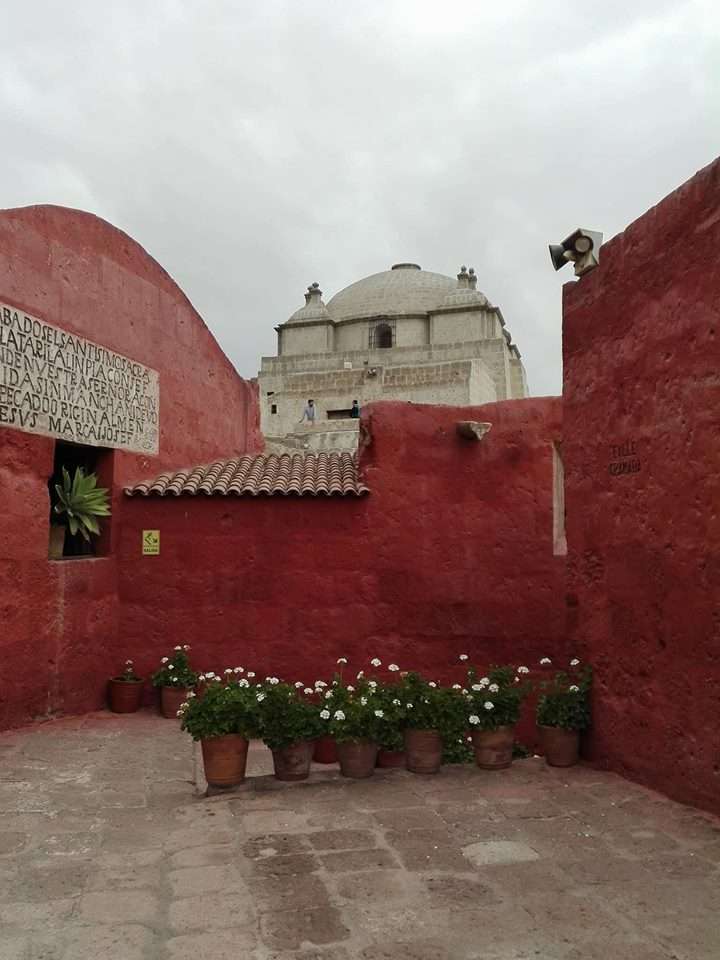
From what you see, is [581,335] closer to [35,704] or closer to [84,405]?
[84,405]

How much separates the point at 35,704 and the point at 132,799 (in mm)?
3081

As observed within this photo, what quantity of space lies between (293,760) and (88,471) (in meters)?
5.55

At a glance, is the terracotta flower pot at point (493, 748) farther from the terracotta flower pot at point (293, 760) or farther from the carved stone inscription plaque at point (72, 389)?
the carved stone inscription plaque at point (72, 389)

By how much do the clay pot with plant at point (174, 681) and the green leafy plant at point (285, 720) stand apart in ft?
12.6

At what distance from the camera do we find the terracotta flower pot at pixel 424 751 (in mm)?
6094

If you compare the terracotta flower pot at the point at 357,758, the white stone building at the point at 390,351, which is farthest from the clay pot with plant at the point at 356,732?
the white stone building at the point at 390,351

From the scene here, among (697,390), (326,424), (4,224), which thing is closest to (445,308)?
(326,424)

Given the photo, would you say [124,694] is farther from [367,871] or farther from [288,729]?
[367,871]

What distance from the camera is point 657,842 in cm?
445

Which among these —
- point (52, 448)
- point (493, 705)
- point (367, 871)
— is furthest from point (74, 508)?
point (367, 871)

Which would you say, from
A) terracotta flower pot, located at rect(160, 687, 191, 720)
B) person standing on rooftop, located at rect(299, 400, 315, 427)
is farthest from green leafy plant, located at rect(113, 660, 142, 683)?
person standing on rooftop, located at rect(299, 400, 315, 427)

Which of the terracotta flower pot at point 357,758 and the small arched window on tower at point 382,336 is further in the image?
the small arched window on tower at point 382,336

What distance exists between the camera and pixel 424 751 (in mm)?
6090

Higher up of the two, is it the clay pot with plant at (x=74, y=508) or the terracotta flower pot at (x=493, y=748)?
Result: the clay pot with plant at (x=74, y=508)
